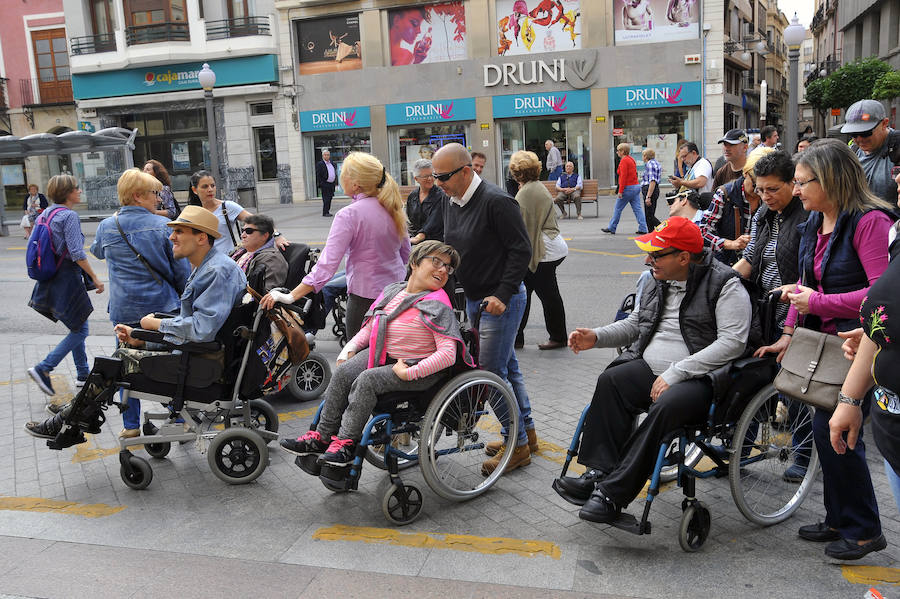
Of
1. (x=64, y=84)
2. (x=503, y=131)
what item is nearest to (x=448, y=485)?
(x=503, y=131)

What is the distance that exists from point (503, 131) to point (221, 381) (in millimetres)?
23675

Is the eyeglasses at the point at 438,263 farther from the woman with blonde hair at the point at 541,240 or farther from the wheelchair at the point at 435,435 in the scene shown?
the woman with blonde hair at the point at 541,240

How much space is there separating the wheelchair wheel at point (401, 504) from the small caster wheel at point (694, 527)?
136 cm

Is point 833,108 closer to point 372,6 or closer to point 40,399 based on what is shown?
point 372,6

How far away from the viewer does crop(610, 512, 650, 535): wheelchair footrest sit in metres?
3.57

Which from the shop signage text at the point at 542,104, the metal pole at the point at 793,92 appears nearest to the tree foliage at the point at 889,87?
the shop signage text at the point at 542,104

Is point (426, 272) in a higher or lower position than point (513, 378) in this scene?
higher

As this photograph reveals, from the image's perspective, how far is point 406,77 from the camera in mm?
27672

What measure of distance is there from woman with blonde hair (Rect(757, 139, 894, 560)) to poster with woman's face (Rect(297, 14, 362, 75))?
26405 mm

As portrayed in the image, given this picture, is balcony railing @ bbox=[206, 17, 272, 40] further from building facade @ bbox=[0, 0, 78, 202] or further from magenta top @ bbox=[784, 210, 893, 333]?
magenta top @ bbox=[784, 210, 893, 333]

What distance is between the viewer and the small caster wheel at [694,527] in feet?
11.8

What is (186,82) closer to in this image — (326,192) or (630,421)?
(326,192)

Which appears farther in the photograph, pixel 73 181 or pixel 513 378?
pixel 73 181

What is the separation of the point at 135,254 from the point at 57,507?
1.80 meters
